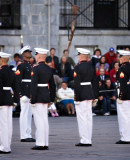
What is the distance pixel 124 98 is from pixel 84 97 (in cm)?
101

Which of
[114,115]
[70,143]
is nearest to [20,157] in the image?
[70,143]

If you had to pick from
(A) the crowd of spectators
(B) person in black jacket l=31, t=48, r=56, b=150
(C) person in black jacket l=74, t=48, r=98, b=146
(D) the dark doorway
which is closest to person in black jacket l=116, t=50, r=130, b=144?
(C) person in black jacket l=74, t=48, r=98, b=146

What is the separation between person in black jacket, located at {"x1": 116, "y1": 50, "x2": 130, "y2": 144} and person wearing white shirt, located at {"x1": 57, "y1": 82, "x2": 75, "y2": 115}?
9.37 metres

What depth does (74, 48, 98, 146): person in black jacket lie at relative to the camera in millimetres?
16359

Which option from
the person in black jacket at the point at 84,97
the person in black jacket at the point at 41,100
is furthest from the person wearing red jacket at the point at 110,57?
the person in black jacket at the point at 41,100

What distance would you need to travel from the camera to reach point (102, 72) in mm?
27281

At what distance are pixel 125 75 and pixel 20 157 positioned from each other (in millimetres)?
3572

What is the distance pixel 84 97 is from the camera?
53.9 feet

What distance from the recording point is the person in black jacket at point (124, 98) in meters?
16.9

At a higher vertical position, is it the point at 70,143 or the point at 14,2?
the point at 14,2

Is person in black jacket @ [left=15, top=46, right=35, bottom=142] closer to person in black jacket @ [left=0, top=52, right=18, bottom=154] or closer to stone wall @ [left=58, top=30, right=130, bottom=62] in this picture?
person in black jacket @ [left=0, top=52, right=18, bottom=154]

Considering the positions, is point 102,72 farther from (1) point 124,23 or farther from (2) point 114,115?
(1) point 124,23

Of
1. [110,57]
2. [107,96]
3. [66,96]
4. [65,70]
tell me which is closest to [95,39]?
[110,57]

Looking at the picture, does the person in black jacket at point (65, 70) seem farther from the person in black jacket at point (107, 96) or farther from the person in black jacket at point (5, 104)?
the person in black jacket at point (5, 104)
